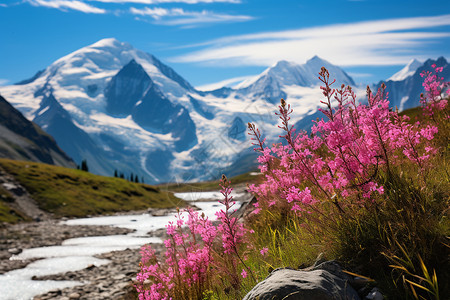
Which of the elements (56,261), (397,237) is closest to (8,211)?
(56,261)

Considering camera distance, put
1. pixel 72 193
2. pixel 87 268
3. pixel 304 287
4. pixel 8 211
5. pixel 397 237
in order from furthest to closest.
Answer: pixel 72 193
pixel 8 211
pixel 87 268
pixel 397 237
pixel 304 287

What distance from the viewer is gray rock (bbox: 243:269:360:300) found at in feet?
12.6

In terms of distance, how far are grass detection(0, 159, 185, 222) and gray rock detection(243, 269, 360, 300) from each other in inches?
1992

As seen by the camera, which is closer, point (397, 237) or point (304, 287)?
point (304, 287)

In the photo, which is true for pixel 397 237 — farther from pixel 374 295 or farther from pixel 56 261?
pixel 56 261

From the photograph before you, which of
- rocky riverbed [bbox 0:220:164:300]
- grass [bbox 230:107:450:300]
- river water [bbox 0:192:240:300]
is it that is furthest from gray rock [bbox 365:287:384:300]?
rocky riverbed [bbox 0:220:164:300]

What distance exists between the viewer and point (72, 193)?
69.5 metres

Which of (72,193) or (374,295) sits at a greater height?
(72,193)

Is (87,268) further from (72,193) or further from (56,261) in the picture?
(72,193)

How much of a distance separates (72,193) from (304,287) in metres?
73.6

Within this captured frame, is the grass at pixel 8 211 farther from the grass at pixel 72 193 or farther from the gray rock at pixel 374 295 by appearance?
the gray rock at pixel 374 295

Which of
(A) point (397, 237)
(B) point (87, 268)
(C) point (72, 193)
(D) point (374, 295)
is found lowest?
(B) point (87, 268)

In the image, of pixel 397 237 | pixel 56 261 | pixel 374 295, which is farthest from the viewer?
pixel 56 261

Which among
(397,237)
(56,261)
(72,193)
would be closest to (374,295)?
(397,237)
